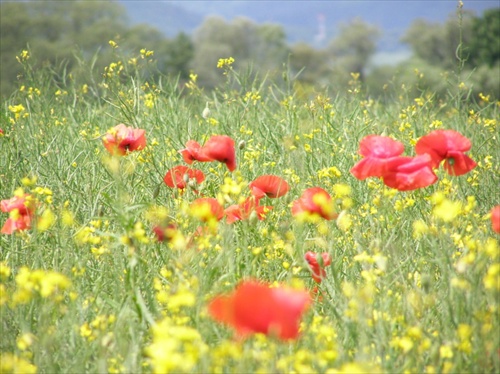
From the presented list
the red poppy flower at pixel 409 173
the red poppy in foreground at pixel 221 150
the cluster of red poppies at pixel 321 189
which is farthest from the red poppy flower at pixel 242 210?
the red poppy flower at pixel 409 173

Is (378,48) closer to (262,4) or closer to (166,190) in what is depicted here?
(166,190)

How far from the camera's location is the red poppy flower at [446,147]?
175 cm

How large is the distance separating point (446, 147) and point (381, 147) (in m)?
0.20

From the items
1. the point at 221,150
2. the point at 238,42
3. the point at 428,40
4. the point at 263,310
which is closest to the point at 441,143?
the point at 221,150

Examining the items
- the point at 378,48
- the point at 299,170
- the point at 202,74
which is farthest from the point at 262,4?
the point at 299,170

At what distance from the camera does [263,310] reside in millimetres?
993

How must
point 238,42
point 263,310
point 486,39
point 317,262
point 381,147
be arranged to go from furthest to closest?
point 238,42 < point 486,39 < point 381,147 < point 317,262 < point 263,310

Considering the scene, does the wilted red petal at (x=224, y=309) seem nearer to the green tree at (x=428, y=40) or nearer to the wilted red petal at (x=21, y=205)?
the wilted red petal at (x=21, y=205)

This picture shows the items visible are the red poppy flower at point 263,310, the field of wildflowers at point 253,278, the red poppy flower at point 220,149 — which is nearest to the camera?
the red poppy flower at point 263,310

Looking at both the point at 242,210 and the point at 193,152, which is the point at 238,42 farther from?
the point at 242,210

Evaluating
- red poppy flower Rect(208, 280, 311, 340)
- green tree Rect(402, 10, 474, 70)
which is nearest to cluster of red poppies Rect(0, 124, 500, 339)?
red poppy flower Rect(208, 280, 311, 340)

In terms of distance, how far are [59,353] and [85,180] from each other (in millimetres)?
1248

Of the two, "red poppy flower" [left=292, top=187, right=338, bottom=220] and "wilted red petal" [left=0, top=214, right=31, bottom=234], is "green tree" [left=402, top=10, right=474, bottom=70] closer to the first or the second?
"red poppy flower" [left=292, top=187, right=338, bottom=220]

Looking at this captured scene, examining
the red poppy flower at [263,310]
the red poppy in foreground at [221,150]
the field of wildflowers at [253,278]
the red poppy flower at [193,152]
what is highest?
the red poppy flower at [193,152]
